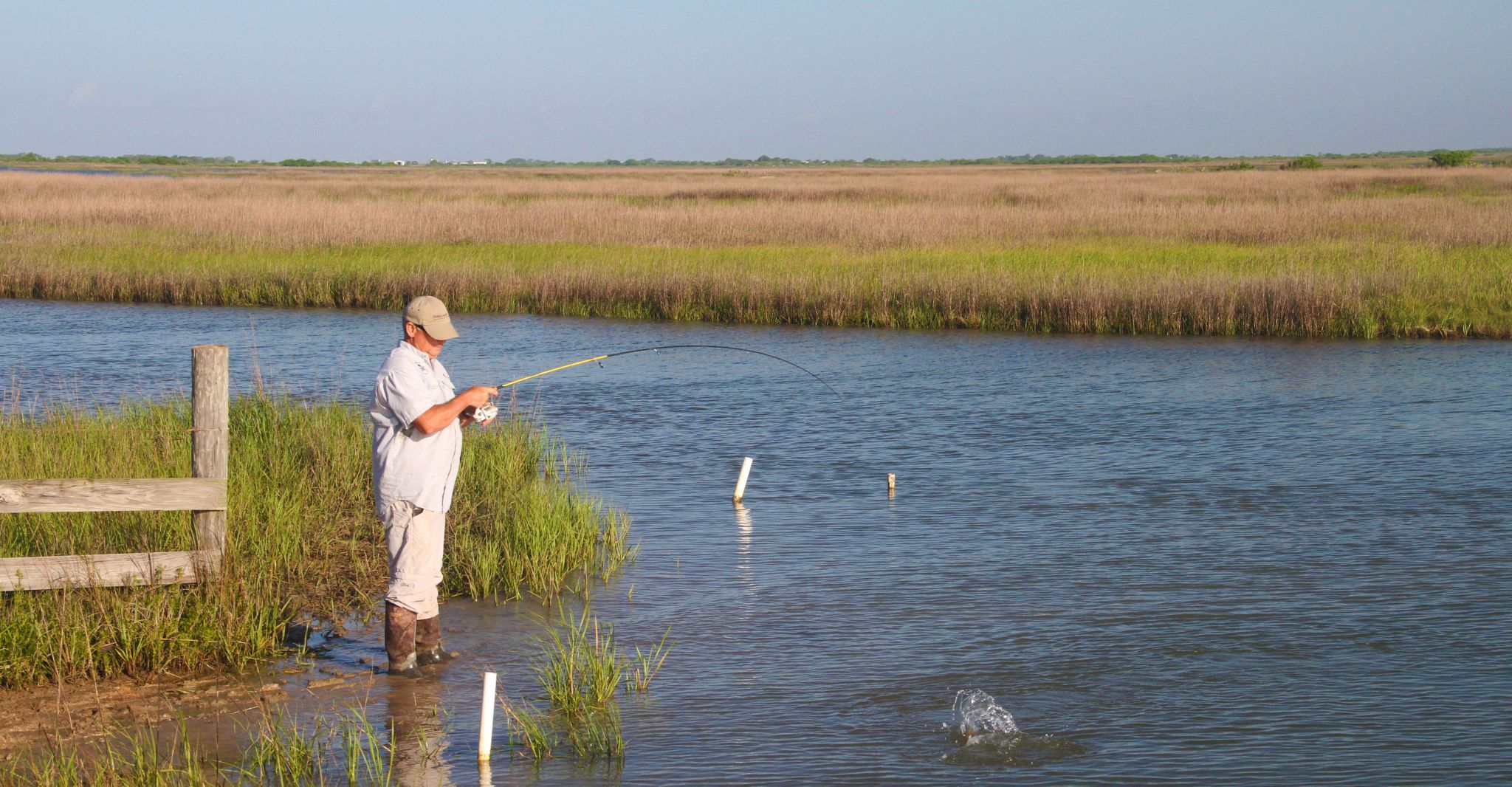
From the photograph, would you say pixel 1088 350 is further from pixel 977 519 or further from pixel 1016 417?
pixel 977 519

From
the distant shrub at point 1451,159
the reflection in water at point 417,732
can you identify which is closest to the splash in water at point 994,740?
the reflection in water at point 417,732

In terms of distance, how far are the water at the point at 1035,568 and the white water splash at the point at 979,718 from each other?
0.05m

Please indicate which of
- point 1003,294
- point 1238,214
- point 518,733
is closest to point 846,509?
point 518,733

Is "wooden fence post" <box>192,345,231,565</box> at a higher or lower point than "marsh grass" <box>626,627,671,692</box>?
higher

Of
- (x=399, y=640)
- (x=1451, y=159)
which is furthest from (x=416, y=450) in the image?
(x=1451, y=159)

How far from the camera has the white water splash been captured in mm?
5742

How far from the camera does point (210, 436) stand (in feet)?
20.1

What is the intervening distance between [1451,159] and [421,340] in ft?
284

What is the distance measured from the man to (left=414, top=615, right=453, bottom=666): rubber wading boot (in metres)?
0.17

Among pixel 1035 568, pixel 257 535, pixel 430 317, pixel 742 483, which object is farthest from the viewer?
pixel 742 483

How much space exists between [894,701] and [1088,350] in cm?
1344

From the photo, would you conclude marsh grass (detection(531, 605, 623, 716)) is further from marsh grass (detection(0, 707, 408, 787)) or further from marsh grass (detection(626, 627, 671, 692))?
marsh grass (detection(0, 707, 408, 787))

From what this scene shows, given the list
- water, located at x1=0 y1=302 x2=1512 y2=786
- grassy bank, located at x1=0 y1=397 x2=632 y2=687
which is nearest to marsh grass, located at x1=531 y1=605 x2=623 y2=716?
water, located at x1=0 y1=302 x2=1512 y2=786

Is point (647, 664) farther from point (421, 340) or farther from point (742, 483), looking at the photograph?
point (742, 483)
